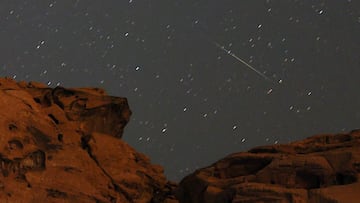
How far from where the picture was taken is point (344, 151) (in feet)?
76.3

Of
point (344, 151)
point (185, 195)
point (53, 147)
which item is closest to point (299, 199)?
point (344, 151)

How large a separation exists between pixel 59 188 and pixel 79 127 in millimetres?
4450

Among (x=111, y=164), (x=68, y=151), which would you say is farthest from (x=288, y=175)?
(x=68, y=151)

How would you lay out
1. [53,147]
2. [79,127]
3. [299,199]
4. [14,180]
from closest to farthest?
[299,199], [14,180], [53,147], [79,127]

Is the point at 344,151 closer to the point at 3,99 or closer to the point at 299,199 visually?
the point at 299,199

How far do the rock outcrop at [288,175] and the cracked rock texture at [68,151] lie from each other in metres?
2.93

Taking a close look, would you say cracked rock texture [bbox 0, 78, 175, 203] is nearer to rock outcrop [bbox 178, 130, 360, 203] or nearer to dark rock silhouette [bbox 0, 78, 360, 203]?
dark rock silhouette [bbox 0, 78, 360, 203]

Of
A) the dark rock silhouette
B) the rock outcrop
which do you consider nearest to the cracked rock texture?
the dark rock silhouette

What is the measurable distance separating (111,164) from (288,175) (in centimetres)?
799

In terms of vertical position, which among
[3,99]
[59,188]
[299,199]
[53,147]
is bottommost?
[299,199]

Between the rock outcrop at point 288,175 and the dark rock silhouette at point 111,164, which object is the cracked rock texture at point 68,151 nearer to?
the dark rock silhouette at point 111,164

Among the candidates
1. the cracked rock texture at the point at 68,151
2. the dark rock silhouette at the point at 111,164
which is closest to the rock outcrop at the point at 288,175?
the dark rock silhouette at the point at 111,164

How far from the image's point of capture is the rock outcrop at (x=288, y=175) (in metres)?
21.4

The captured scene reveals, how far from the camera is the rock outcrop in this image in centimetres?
2139
